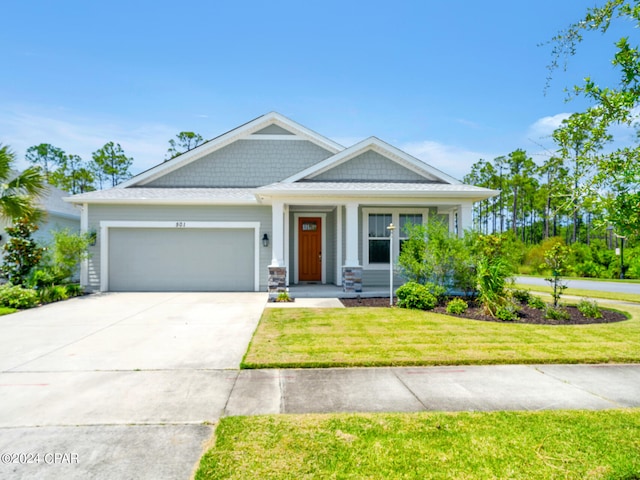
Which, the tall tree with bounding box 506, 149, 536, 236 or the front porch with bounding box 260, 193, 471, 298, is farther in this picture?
the tall tree with bounding box 506, 149, 536, 236

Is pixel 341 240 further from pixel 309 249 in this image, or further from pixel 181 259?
pixel 181 259

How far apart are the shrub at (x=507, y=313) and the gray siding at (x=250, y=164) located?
359 inches

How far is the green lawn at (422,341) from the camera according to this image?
5.09 m

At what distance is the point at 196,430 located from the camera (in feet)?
10.3

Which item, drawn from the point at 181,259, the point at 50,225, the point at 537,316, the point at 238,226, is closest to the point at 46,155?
the point at 50,225

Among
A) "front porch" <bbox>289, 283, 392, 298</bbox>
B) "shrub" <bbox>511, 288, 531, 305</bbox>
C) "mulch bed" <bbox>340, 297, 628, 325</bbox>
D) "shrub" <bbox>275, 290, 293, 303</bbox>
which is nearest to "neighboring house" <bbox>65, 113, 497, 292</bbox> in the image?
"front porch" <bbox>289, 283, 392, 298</bbox>

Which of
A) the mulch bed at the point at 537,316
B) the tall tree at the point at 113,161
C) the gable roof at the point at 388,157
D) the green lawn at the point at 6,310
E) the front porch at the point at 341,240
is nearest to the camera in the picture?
the mulch bed at the point at 537,316

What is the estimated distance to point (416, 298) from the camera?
930 centimetres

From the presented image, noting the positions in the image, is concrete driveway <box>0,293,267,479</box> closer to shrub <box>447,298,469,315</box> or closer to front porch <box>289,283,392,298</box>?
front porch <box>289,283,392,298</box>

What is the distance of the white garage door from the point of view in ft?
42.2

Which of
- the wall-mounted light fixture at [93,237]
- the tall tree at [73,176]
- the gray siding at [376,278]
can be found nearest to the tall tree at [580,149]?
the gray siding at [376,278]

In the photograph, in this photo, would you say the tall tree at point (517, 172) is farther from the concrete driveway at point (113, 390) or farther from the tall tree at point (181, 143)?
the concrete driveway at point (113, 390)

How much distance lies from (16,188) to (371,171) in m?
10.5

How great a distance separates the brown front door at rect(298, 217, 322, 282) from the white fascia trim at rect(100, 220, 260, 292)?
1.77 meters
